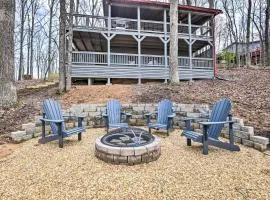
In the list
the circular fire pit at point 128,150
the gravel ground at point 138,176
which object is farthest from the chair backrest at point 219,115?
the circular fire pit at point 128,150

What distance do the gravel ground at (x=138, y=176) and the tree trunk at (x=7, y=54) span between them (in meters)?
3.08

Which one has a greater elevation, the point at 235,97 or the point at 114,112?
the point at 235,97

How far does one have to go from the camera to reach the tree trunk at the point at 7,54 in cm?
696

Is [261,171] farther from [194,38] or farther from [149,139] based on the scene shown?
[194,38]

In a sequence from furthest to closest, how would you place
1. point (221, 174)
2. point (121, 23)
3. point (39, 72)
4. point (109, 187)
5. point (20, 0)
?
point (39, 72) < point (20, 0) < point (121, 23) < point (221, 174) < point (109, 187)

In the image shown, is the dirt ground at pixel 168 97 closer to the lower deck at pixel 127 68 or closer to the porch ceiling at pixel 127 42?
the lower deck at pixel 127 68

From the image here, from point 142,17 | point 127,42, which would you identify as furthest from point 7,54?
point 142,17

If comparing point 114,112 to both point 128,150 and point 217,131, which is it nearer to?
point 128,150

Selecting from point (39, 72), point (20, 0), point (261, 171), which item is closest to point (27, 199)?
point (261, 171)

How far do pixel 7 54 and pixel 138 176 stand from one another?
6212mm

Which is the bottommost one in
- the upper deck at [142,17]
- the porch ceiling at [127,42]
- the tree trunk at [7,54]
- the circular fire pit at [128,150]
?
the circular fire pit at [128,150]

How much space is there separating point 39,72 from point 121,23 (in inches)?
1040

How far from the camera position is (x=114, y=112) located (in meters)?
6.31

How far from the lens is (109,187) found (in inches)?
115
